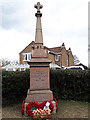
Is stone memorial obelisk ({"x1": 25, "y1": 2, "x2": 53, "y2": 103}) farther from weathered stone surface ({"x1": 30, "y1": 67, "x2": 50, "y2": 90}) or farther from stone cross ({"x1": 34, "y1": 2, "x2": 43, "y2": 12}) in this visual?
stone cross ({"x1": 34, "y1": 2, "x2": 43, "y2": 12})

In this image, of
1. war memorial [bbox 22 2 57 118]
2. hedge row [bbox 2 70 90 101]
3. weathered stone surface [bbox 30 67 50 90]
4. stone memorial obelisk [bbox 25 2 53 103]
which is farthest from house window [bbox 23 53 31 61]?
weathered stone surface [bbox 30 67 50 90]

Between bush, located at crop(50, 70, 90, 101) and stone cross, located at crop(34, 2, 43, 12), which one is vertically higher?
stone cross, located at crop(34, 2, 43, 12)

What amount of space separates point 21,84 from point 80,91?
11.8ft

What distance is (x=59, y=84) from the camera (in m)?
7.24

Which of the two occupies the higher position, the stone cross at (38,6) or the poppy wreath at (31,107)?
the stone cross at (38,6)

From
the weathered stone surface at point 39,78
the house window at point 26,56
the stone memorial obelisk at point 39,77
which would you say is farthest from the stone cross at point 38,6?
the house window at point 26,56

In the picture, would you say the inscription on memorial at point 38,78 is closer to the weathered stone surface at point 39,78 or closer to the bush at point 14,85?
the weathered stone surface at point 39,78

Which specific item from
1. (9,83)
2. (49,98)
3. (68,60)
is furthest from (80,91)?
(68,60)

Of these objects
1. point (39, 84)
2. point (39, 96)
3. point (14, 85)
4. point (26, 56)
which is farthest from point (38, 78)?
point (26, 56)

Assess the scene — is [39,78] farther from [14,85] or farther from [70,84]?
[70,84]

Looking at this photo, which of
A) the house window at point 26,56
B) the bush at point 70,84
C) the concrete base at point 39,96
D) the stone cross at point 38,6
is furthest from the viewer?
the house window at point 26,56

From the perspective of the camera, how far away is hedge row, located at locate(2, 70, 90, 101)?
659 centimetres

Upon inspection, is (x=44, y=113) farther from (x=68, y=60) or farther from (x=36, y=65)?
(x=68, y=60)

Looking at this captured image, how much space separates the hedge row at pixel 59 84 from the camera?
6.59m
